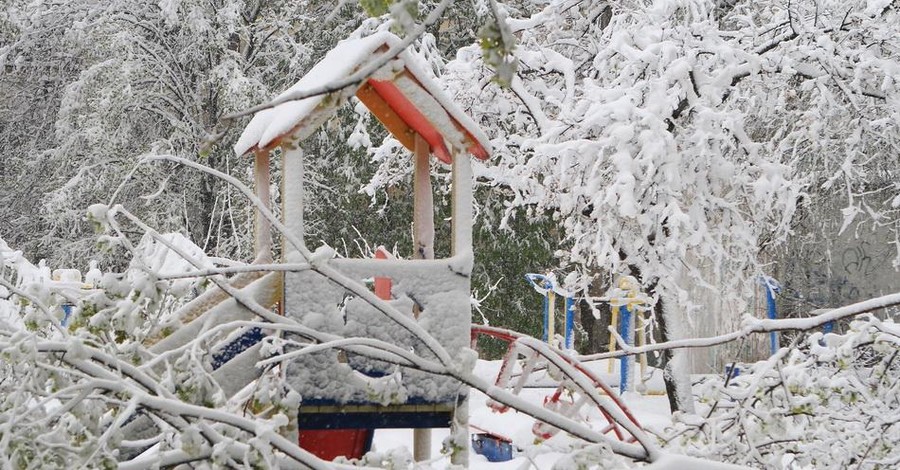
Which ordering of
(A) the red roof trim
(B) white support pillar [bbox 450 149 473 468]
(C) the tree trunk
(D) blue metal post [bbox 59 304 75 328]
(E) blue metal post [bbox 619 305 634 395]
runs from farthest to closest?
(E) blue metal post [bbox 619 305 634 395]
(C) the tree trunk
(A) the red roof trim
(B) white support pillar [bbox 450 149 473 468]
(D) blue metal post [bbox 59 304 75 328]

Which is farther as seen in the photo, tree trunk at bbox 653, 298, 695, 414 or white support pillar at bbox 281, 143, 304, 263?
tree trunk at bbox 653, 298, 695, 414

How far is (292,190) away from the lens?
527 centimetres

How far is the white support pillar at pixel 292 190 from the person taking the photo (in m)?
5.22

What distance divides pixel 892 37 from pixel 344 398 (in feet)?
22.2

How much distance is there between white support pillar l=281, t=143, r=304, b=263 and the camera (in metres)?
5.22

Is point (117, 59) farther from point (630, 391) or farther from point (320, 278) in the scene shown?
point (320, 278)

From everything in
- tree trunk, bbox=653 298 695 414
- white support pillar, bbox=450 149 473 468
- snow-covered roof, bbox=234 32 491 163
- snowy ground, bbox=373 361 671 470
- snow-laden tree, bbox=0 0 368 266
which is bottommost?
snowy ground, bbox=373 361 671 470

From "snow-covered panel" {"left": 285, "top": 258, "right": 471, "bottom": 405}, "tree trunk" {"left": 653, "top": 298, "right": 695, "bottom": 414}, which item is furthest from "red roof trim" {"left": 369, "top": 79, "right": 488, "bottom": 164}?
"tree trunk" {"left": 653, "top": 298, "right": 695, "bottom": 414}

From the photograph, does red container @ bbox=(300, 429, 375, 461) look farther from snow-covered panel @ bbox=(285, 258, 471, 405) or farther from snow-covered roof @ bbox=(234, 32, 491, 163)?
snow-covered roof @ bbox=(234, 32, 491, 163)

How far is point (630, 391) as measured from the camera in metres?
11.7

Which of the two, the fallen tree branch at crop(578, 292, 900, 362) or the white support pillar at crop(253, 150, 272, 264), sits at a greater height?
the white support pillar at crop(253, 150, 272, 264)

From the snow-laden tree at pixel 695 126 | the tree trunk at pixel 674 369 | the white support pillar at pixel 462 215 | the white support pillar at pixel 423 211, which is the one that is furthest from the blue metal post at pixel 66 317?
the tree trunk at pixel 674 369

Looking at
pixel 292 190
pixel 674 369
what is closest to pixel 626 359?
pixel 674 369

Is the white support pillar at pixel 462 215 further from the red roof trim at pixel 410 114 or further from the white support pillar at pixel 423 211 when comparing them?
the white support pillar at pixel 423 211
